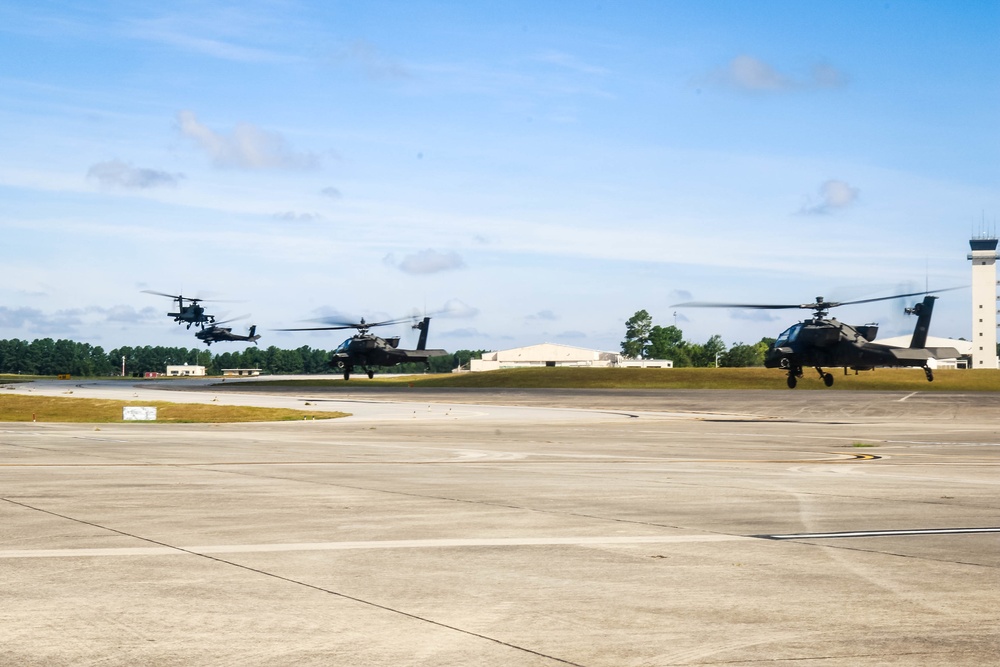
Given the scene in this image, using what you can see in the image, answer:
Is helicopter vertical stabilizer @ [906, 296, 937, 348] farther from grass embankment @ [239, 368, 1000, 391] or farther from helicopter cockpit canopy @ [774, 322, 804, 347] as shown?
grass embankment @ [239, 368, 1000, 391]

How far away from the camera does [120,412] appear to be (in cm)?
5991

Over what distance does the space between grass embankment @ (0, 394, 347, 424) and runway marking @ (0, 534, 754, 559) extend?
39918 mm

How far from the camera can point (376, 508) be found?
16.3 m

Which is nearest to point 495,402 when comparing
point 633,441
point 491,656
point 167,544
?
point 633,441

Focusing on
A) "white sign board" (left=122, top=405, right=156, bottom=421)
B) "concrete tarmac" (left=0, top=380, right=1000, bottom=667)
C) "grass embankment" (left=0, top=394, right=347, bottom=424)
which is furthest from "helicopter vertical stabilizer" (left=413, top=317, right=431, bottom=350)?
"concrete tarmac" (left=0, top=380, right=1000, bottom=667)

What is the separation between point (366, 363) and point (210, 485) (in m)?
76.9

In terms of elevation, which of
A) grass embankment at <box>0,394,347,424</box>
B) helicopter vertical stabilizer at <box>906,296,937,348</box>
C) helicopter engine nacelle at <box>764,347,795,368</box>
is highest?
helicopter vertical stabilizer at <box>906,296,937,348</box>

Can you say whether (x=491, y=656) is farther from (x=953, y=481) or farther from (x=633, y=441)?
(x=633, y=441)

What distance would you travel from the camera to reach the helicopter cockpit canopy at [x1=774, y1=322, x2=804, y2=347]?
6088 cm

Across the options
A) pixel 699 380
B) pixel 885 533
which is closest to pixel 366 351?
pixel 699 380

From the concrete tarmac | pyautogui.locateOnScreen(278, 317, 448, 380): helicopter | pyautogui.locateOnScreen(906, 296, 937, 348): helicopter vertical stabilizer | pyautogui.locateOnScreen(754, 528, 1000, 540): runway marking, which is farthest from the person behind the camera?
pyautogui.locateOnScreen(278, 317, 448, 380): helicopter

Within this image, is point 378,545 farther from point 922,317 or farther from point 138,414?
point 922,317

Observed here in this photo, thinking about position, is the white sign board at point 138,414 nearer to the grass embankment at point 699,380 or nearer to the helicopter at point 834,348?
the helicopter at point 834,348

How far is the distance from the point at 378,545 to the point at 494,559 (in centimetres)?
166
